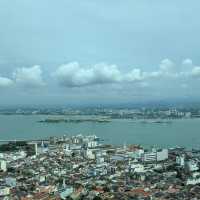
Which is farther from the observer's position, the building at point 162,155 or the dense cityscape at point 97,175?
the building at point 162,155

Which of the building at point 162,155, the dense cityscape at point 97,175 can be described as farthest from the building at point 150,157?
the building at point 162,155

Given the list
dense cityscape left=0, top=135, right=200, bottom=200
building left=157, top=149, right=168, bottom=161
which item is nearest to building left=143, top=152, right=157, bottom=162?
dense cityscape left=0, top=135, right=200, bottom=200

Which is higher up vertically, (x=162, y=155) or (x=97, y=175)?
(x=162, y=155)

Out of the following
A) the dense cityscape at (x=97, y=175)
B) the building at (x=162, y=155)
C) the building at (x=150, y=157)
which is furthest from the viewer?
the building at (x=162, y=155)

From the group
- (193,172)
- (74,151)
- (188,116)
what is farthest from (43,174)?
(188,116)

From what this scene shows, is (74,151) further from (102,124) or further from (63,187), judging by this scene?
(102,124)

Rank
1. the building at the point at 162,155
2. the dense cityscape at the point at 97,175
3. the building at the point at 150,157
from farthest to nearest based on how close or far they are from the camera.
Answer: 1. the building at the point at 162,155
2. the building at the point at 150,157
3. the dense cityscape at the point at 97,175

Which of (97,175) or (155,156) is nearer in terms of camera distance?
(97,175)

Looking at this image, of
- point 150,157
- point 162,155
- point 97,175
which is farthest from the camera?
point 162,155

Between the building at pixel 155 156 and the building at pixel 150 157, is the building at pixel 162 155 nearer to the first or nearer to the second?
the building at pixel 155 156

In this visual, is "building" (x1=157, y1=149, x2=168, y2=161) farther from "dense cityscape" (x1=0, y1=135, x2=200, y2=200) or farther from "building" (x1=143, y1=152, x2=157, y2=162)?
"building" (x1=143, y1=152, x2=157, y2=162)

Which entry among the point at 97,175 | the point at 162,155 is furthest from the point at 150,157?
the point at 97,175

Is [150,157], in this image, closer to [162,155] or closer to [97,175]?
[162,155]
